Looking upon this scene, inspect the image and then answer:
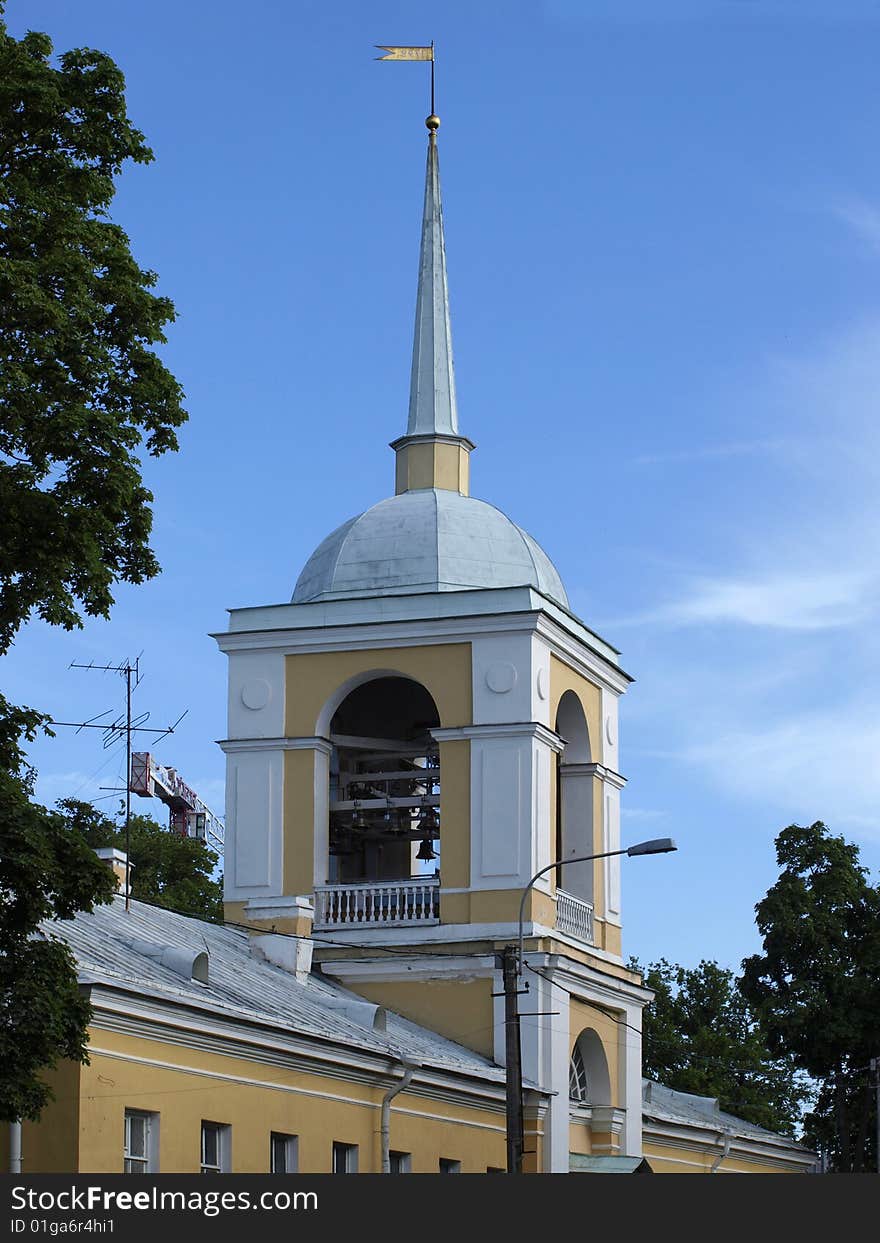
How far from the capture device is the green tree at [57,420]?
2025 centimetres

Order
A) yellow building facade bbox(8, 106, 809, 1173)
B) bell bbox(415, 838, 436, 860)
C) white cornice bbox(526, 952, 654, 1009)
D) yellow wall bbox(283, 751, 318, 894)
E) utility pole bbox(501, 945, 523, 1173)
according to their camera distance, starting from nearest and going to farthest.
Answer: utility pole bbox(501, 945, 523, 1173), yellow building facade bbox(8, 106, 809, 1173), white cornice bbox(526, 952, 654, 1009), yellow wall bbox(283, 751, 318, 894), bell bbox(415, 838, 436, 860)

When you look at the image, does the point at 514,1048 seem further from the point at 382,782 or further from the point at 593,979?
the point at 382,782

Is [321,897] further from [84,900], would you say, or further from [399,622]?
[84,900]

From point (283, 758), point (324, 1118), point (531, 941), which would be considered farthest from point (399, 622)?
point (324, 1118)

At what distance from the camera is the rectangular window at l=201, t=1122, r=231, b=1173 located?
28.0m

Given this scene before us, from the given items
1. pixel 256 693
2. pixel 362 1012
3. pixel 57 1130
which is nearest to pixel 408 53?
pixel 256 693

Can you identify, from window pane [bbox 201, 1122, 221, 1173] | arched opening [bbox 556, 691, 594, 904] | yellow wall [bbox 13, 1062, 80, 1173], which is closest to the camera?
yellow wall [bbox 13, 1062, 80, 1173]

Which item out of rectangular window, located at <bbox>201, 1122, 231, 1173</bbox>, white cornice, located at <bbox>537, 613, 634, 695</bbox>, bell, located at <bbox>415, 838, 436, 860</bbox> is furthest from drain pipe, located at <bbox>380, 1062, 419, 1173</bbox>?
bell, located at <bbox>415, 838, 436, 860</bbox>

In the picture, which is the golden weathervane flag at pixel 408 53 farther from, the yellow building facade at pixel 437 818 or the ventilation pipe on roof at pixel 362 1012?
the ventilation pipe on roof at pixel 362 1012

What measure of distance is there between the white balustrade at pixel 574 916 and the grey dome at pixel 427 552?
4.89 meters

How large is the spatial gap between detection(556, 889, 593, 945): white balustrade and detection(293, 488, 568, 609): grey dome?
16.0ft

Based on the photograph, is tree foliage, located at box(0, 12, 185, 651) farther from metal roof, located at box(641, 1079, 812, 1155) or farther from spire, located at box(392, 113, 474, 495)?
metal roof, located at box(641, 1079, 812, 1155)

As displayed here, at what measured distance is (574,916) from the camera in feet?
132

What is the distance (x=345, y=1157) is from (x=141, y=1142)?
16.8ft
